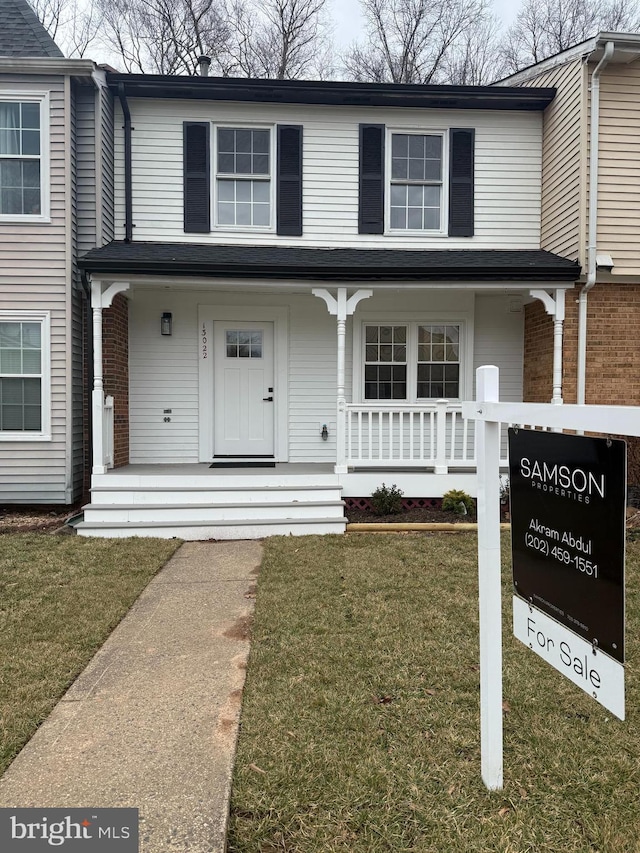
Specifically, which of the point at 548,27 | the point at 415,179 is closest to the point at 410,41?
the point at 548,27

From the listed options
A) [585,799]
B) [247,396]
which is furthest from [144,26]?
[585,799]

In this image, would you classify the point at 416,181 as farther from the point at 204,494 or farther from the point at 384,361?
the point at 204,494

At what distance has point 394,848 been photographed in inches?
70.2

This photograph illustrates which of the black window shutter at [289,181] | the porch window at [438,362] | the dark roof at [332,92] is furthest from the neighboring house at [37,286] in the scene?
the porch window at [438,362]

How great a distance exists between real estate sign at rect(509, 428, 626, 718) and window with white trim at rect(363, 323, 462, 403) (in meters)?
6.39

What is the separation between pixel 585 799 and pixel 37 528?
6.06 metres

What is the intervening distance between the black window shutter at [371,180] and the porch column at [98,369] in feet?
11.8

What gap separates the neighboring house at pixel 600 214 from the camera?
708 cm

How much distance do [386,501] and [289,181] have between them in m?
4.81

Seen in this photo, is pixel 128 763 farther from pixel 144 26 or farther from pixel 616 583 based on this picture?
pixel 144 26

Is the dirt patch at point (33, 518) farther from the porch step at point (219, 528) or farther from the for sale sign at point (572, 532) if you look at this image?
the for sale sign at point (572, 532)

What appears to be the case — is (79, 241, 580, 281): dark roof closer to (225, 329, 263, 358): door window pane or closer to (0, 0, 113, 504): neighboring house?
(0, 0, 113, 504): neighboring house

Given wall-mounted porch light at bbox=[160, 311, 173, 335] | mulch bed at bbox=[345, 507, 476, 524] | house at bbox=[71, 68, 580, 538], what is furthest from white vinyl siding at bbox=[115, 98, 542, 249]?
mulch bed at bbox=[345, 507, 476, 524]

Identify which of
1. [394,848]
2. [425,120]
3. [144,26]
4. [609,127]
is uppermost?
[144,26]
